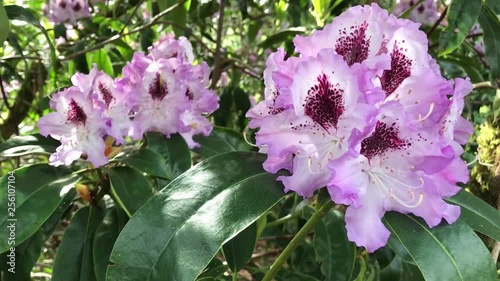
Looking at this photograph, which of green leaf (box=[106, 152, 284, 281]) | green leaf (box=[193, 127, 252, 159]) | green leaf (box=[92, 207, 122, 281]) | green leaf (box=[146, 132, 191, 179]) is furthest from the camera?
green leaf (box=[193, 127, 252, 159])

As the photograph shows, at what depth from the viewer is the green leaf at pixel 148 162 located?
0.97 metres

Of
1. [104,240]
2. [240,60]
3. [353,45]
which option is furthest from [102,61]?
[353,45]

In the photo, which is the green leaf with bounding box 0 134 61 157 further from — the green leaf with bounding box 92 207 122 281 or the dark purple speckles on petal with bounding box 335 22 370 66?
the dark purple speckles on petal with bounding box 335 22 370 66

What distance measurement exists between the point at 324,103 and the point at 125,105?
52cm

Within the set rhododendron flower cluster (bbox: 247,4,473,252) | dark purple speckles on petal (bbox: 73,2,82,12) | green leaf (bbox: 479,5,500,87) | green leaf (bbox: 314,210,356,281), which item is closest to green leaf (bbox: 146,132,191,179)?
green leaf (bbox: 314,210,356,281)

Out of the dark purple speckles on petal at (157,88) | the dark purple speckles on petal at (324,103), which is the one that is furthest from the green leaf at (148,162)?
the dark purple speckles on petal at (324,103)

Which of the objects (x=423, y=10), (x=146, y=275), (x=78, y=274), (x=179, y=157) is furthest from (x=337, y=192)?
(x=423, y=10)

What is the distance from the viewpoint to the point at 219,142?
1224mm

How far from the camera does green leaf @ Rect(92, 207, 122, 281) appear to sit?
96 centimetres

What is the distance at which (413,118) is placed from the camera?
0.64 meters

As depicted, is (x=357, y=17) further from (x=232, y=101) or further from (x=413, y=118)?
(x=232, y=101)

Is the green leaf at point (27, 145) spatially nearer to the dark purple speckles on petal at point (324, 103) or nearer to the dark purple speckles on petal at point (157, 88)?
the dark purple speckles on petal at point (157, 88)

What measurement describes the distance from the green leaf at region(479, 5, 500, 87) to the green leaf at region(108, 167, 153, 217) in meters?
0.71

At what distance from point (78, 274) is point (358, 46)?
0.68 meters
